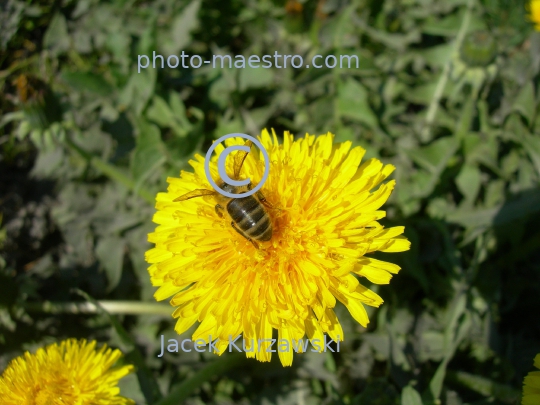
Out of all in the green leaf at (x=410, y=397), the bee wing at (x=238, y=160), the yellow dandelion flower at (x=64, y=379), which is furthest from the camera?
the yellow dandelion flower at (x=64, y=379)

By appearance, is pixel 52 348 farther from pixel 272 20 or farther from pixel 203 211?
pixel 272 20

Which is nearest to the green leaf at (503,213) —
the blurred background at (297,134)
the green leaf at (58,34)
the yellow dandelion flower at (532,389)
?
the blurred background at (297,134)

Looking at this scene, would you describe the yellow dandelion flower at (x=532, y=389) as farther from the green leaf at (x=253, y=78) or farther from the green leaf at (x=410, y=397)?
the green leaf at (x=253, y=78)

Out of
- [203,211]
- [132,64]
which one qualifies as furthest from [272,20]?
[203,211]

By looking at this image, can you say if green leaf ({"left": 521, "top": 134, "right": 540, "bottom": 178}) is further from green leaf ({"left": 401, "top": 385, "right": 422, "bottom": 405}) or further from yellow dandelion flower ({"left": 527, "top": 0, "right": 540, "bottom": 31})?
green leaf ({"left": 401, "top": 385, "right": 422, "bottom": 405})

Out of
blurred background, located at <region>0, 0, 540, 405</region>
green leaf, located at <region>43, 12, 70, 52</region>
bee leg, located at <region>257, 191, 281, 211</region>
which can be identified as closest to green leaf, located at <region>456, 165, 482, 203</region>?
blurred background, located at <region>0, 0, 540, 405</region>

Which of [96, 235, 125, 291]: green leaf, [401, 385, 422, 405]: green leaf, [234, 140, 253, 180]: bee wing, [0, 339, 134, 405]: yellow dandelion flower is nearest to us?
[234, 140, 253, 180]: bee wing

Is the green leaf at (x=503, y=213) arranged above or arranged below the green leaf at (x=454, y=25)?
below

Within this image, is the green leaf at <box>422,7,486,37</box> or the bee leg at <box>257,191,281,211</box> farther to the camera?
the green leaf at <box>422,7,486,37</box>
